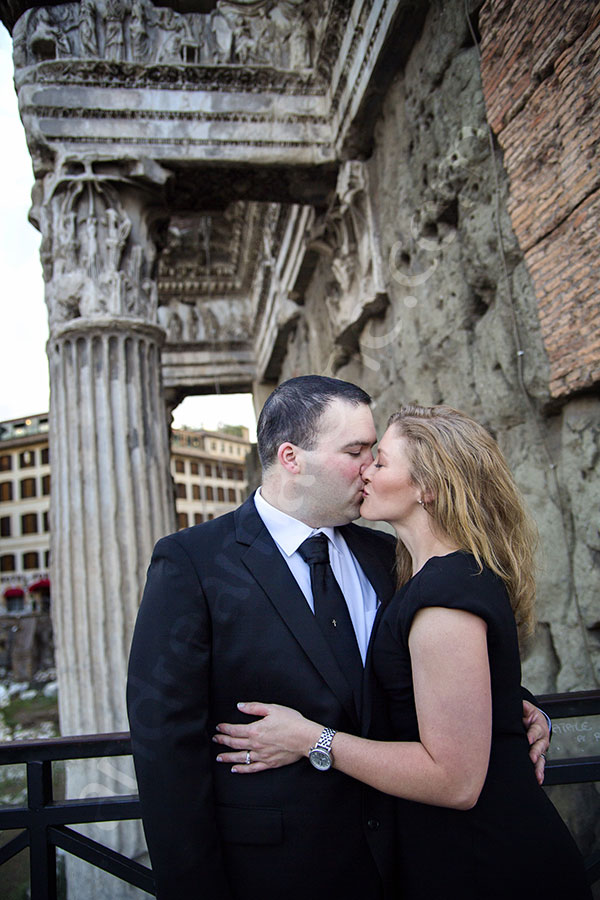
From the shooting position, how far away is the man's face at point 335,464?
1.81 meters

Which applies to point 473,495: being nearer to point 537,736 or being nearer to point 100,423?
point 537,736

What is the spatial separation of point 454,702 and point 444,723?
2.1 inches

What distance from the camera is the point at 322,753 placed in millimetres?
1498

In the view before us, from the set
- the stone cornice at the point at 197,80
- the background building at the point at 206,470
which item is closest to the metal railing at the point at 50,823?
the stone cornice at the point at 197,80

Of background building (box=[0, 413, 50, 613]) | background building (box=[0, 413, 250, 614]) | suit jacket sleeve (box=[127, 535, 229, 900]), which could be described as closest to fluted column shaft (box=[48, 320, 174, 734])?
suit jacket sleeve (box=[127, 535, 229, 900])

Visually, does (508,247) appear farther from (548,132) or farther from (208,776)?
(208,776)

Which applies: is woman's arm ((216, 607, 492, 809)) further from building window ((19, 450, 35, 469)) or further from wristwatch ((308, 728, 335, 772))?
building window ((19, 450, 35, 469))

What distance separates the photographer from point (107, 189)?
5.61 meters

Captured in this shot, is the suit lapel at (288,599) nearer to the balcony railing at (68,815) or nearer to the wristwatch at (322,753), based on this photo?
the wristwatch at (322,753)

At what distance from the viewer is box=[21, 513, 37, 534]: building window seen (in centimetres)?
2884

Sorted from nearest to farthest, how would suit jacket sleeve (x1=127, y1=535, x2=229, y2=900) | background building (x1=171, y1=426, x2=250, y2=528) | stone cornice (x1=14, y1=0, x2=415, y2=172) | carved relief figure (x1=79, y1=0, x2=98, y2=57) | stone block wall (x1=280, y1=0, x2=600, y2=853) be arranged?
1. suit jacket sleeve (x1=127, y1=535, x2=229, y2=900)
2. stone block wall (x1=280, y1=0, x2=600, y2=853)
3. stone cornice (x1=14, y1=0, x2=415, y2=172)
4. carved relief figure (x1=79, y1=0, x2=98, y2=57)
5. background building (x1=171, y1=426, x2=250, y2=528)

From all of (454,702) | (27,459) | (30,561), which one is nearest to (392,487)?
(454,702)

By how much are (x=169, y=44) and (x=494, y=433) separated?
15.8 ft

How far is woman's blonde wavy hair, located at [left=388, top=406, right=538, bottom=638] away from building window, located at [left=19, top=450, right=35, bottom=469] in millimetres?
28971
